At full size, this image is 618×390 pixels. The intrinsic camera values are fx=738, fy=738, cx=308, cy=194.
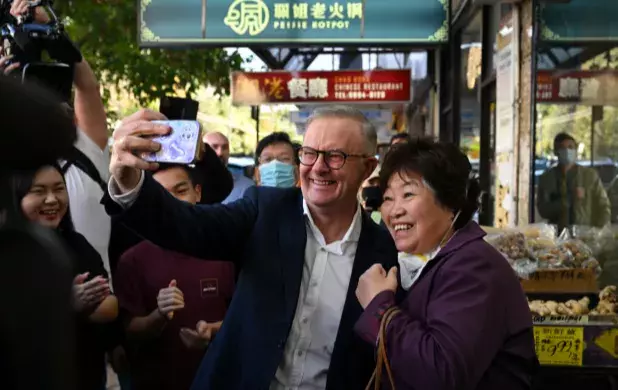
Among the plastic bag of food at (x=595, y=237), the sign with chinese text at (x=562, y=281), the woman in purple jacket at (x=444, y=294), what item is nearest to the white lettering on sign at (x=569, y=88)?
the plastic bag of food at (x=595, y=237)

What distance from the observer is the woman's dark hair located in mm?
2496

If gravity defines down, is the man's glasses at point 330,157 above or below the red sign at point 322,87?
below

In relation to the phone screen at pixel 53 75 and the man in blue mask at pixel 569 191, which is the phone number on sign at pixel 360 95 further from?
the phone screen at pixel 53 75

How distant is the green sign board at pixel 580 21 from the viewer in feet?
20.1

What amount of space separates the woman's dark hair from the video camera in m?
1.21

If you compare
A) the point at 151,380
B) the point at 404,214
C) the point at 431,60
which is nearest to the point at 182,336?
the point at 151,380

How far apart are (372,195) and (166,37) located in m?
4.09

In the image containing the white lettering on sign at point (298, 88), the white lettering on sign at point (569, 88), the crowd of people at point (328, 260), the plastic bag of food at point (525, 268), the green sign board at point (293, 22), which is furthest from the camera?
the white lettering on sign at point (298, 88)

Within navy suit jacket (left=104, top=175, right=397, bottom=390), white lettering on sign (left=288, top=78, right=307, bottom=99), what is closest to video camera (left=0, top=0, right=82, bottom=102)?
navy suit jacket (left=104, top=175, right=397, bottom=390)

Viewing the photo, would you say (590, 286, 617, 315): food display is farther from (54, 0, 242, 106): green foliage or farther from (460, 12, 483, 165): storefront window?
(54, 0, 242, 106): green foliage

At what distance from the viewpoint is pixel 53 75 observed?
2.72 m

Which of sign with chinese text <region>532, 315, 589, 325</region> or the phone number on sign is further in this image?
the phone number on sign

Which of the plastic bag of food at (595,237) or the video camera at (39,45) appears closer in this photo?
the video camera at (39,45)

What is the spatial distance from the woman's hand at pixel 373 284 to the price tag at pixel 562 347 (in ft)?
5.54
